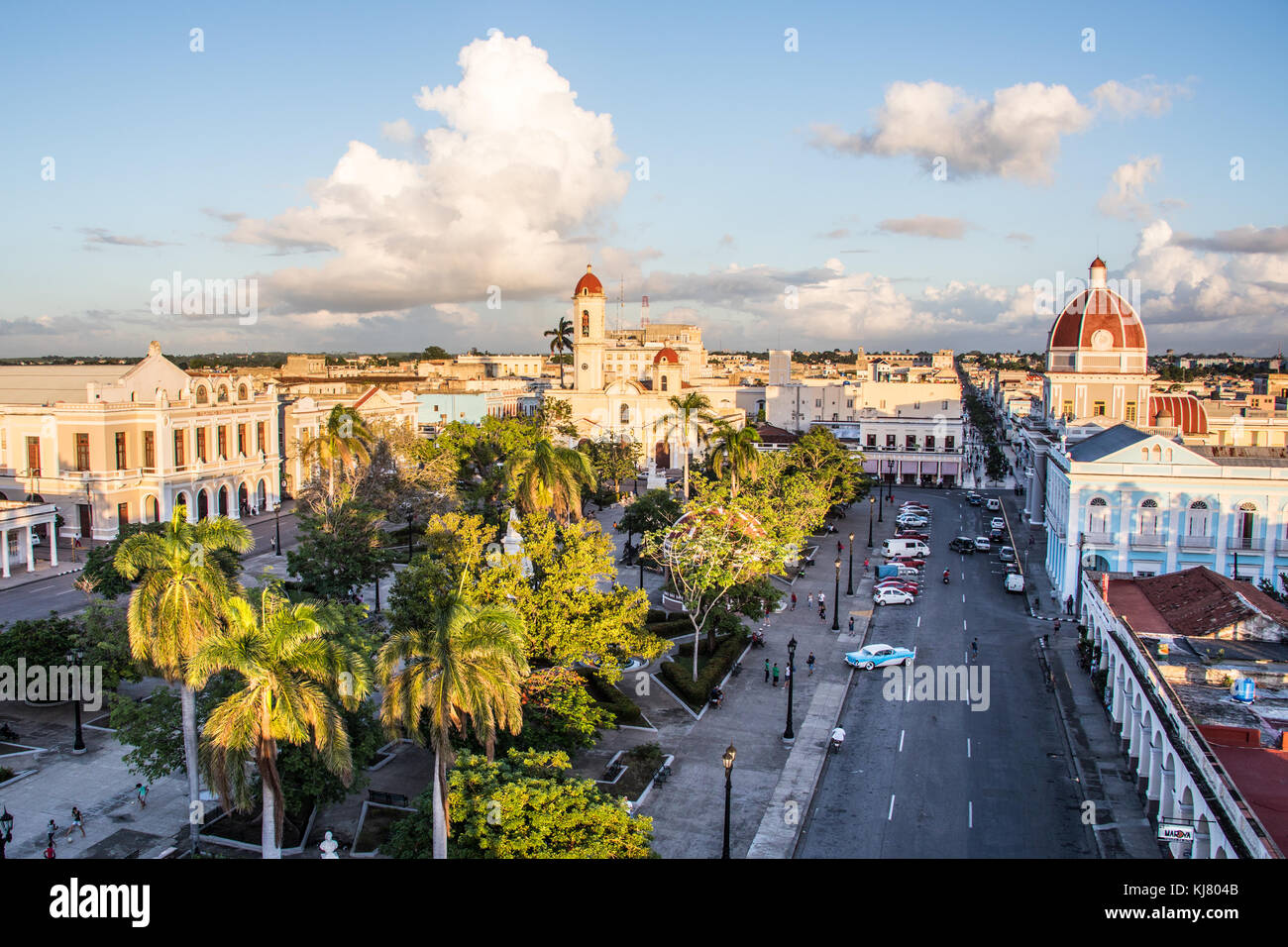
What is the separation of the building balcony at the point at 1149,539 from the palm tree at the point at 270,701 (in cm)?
3892

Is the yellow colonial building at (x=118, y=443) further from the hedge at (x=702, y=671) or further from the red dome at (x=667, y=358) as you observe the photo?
the red dome at (x=667, y=358)

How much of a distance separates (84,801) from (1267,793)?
26076 mm

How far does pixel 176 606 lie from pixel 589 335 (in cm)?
8307

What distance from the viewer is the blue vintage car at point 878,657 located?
35.9 metres

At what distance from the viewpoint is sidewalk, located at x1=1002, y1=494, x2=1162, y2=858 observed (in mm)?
Answer: 22703

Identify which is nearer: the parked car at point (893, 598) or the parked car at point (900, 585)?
the parked car at point (893, 598)

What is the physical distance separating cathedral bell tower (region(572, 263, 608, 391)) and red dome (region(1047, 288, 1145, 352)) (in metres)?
47.7

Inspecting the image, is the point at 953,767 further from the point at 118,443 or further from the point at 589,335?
the point at 589,335

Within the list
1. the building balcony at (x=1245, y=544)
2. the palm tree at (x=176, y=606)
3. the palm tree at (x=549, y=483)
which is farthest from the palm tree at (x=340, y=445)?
the building balcony at (x=1245, y=544)

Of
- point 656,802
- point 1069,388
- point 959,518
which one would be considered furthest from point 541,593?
point 1069,388

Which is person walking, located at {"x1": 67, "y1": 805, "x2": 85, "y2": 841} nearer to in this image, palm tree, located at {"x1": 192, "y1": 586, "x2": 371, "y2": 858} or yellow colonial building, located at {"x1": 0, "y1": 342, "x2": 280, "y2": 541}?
palm tree, located at {"x1": 192, "y1": 586, "x2": 371, "y2": 858}

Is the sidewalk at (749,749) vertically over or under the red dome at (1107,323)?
under
